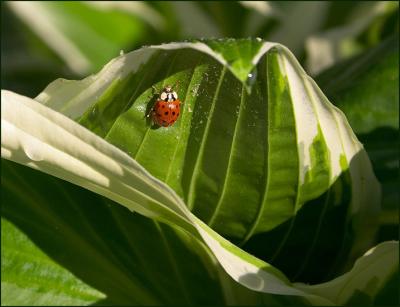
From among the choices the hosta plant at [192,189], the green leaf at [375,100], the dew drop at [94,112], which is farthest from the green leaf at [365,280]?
the dew drop at [94,112]

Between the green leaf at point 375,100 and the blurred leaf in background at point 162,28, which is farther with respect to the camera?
the blurred leaf in background at point 162,28

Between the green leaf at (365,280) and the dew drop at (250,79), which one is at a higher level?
the dew drop at (250,79)

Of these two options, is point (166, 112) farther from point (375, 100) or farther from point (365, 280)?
point (375, 100)

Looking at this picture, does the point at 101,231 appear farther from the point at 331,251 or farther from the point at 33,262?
the point at 331,251

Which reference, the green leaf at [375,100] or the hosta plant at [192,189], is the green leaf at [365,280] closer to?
the hosta plant at [192,189]

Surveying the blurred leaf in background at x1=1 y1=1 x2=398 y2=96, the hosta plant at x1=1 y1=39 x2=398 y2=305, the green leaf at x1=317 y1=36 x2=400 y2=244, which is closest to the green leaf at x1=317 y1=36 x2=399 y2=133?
the green leaf at x1=317 y1=36 x2=400 y2=244

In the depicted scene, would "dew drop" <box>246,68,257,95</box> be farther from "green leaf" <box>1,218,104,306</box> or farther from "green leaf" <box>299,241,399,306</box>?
"green leaf" <box>1,218,104,306</box>

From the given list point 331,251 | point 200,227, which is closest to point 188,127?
point 200,227

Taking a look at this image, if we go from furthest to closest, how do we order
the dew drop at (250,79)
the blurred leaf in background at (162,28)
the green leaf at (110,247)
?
the blurred leaf in background at (162,28) → the green leaf at (110,247) → the dew drop at (250,79)
